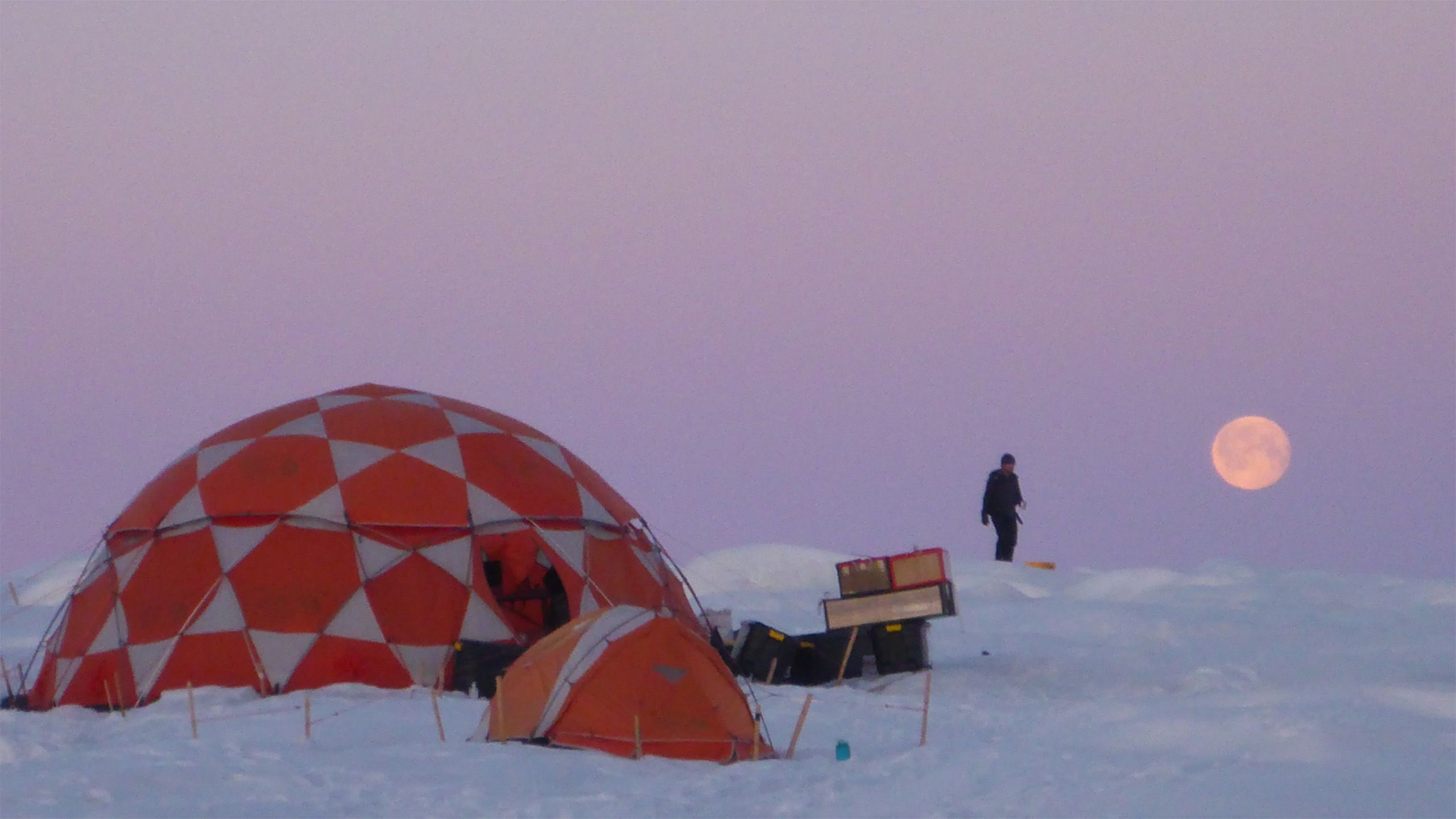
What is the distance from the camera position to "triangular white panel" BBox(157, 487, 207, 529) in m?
14.7

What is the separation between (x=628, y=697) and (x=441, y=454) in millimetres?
5331

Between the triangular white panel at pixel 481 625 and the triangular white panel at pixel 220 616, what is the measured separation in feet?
6.51

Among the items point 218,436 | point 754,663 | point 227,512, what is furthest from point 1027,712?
point 218,436

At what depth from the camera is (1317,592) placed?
68.9 ft

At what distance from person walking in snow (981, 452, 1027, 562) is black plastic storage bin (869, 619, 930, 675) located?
6.53 m

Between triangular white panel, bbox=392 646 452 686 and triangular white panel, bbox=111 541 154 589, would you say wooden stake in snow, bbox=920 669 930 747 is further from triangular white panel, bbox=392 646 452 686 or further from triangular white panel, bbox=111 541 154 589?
triangular white panel, bbox=111 541 154 589

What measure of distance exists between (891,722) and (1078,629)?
6.23 meters

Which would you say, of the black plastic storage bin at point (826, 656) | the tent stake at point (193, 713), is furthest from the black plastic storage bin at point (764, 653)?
the tent stake at point (193, 713)

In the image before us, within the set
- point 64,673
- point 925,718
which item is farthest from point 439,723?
point 64,673

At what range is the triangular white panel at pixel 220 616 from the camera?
13930 millimetres

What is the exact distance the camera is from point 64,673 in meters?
14.5

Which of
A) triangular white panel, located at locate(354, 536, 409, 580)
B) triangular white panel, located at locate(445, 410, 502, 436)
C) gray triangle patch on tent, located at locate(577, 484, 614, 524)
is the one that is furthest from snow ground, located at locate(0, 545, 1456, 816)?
triangular white panel, located at locate(445, 410, 502, 436)

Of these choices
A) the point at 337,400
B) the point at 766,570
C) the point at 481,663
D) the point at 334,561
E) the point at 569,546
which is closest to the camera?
the point at 481,663

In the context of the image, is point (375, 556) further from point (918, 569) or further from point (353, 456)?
point (918, 569)
